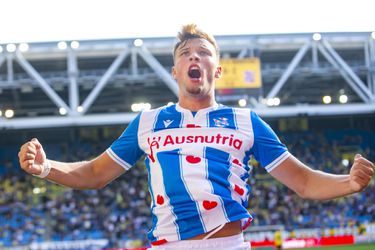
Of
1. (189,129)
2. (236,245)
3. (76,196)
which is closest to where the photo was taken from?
(236,245)

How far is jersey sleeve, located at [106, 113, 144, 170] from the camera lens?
12.7ft

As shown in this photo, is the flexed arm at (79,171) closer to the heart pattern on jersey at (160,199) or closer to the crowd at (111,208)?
the heart pattern on jersey at (160,199)

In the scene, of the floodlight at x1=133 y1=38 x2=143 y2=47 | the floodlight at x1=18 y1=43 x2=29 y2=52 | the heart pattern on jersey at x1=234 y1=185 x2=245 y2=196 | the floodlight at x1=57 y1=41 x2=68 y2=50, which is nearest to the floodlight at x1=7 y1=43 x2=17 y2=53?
the floodlight at x1=18 y1=43 x2=29 y2=52

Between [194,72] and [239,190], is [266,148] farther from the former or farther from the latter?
[194,72]

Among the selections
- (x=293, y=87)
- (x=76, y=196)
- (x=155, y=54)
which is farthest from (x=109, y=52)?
(x=293, y=87)

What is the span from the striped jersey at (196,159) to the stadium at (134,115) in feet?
63.4

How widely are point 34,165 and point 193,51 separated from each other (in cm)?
111

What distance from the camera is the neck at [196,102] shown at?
3.77m

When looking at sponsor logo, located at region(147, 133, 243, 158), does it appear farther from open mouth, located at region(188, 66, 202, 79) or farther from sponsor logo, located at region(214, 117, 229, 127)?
open mouth, located at region(188, 66, 202, 79)

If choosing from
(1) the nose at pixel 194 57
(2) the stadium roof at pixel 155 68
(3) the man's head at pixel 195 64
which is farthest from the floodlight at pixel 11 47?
(1) the nose at pixel 194 57

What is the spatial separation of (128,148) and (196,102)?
50 centimetres

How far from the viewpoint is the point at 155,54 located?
30.7 metres

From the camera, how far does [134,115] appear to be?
30766 millimetres

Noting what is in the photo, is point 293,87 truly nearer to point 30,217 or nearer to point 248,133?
point 30,217
